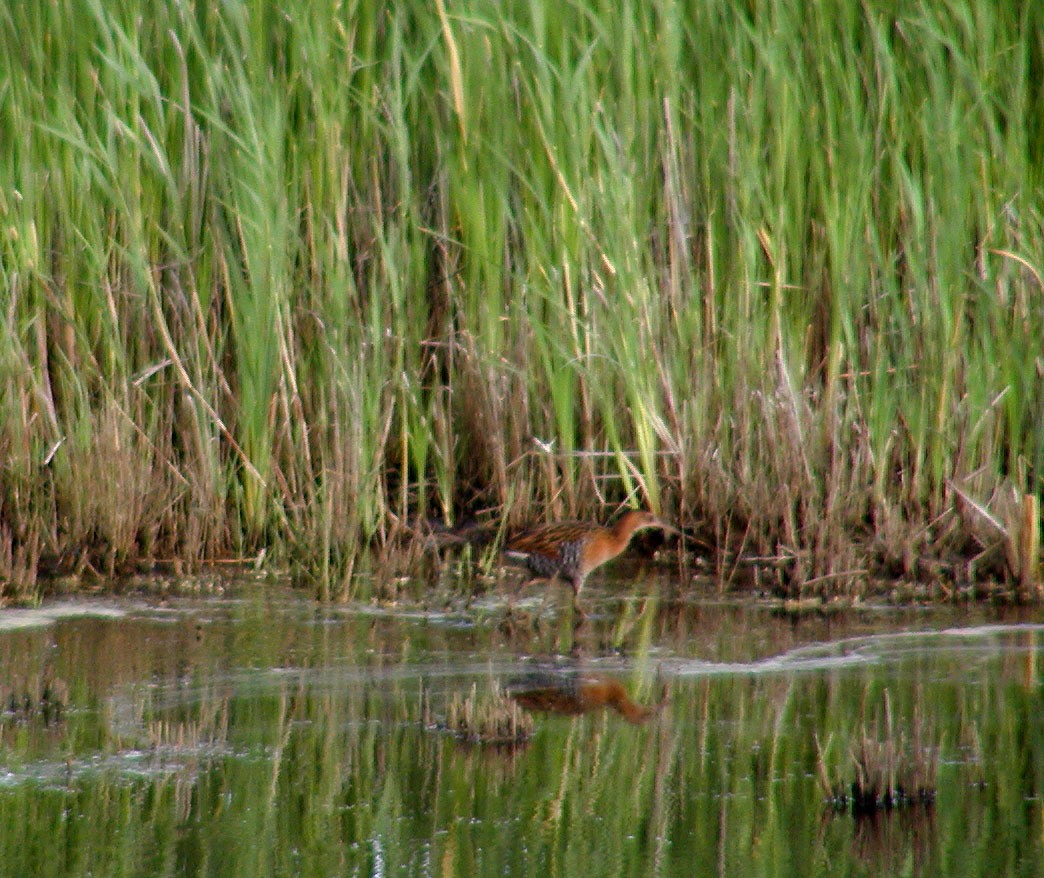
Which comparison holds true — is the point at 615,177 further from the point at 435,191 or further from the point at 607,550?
the point at 607,550

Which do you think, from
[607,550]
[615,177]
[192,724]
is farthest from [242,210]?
[192,724]

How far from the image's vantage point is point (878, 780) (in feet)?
13.7

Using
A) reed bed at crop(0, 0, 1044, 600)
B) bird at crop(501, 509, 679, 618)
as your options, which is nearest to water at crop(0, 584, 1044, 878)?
bird at crop(501, 509, 679, 618)

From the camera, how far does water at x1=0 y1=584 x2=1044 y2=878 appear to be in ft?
12.7

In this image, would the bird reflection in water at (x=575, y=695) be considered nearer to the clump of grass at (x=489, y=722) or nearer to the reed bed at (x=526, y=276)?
the clump of grass at (x=489, y=722)

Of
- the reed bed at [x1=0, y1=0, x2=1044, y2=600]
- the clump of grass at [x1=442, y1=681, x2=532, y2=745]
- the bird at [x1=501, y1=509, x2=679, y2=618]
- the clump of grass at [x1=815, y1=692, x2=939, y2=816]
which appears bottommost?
the clump of grass at [x1=815, y1=692, x2=939, y2=816]

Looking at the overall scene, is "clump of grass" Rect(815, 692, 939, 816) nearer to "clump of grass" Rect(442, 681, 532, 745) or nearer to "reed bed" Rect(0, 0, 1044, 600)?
"clump of grass" Rect(442, 681, 532, 745)

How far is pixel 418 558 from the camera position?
21.9 feet

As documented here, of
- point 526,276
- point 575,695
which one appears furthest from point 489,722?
point 526,276

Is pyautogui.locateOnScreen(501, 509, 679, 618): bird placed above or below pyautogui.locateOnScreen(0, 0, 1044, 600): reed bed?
below

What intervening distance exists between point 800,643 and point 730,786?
1.55 metres

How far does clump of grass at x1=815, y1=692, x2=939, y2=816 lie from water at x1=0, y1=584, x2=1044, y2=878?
0.13 ft

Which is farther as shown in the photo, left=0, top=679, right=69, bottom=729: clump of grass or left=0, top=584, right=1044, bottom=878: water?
left=0, top=679, right=69, bottom=729: clump of grass

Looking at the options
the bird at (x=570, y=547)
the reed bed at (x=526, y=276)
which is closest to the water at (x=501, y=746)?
the bird at (x=570, y=547)
